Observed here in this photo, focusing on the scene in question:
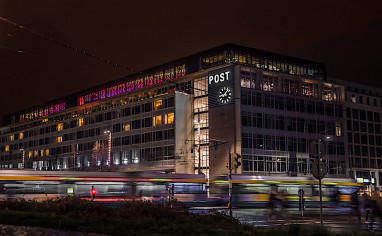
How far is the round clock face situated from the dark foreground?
49949 mm

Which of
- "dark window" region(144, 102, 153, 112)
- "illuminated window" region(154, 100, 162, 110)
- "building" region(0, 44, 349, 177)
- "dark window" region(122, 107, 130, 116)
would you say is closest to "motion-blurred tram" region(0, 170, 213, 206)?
"building" region(0, 44, 349, 177)

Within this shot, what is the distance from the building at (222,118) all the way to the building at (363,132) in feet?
29.1

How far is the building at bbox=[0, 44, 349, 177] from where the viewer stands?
6841 cm

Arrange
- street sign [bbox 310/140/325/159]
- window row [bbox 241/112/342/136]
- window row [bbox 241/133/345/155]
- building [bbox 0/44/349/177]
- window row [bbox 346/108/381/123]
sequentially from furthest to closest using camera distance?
window row [bbox 346/108/381/123], building [bbox 0/44/349/177], window row [bbox 241/112/342/136], window row [bbox 241/133/345/155], street sign [bbox 310/140/325/159]

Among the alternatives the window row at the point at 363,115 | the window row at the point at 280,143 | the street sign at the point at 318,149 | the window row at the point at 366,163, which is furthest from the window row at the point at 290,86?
the street sign at the point at 318,149

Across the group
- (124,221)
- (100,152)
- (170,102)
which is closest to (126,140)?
(100,152)

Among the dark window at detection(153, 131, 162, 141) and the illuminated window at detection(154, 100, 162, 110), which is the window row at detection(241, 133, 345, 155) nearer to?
the dark window at detection(153, 131, 162, 141)

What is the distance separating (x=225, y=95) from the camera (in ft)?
227

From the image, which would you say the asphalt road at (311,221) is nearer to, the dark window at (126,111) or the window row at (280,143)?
the window row at (280,143)

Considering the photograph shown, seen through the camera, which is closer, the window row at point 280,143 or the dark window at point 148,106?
the window row at point 280,143

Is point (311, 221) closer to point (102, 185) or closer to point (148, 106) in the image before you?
point (102, 185)

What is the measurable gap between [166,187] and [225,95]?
3149cm

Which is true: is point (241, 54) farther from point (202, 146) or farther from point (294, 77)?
point (202, 146)

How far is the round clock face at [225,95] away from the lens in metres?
68.6
